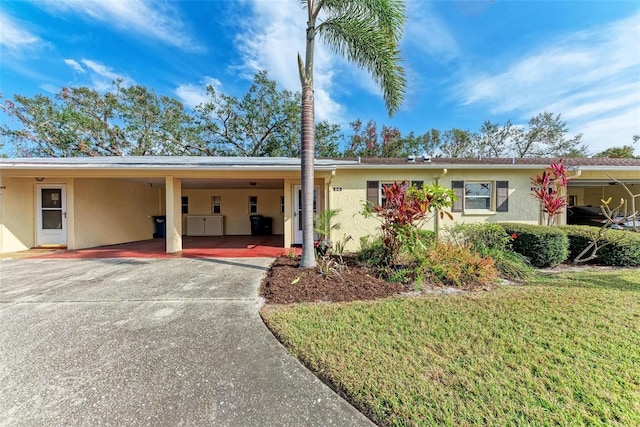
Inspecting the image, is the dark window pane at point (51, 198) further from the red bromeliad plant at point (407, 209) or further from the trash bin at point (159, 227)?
the red bromeliad plant at point (407, 209)

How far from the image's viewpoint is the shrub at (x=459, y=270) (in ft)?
15.8

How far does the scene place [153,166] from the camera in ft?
24.4

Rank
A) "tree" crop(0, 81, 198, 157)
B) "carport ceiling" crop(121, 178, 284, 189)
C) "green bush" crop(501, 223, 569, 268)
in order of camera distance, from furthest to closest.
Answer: "tree" crop(0, 81, 198, 157), "carport ceiling" crop(121, 178, 284, 189), "green bush" crop(501, 223, 569, 268)

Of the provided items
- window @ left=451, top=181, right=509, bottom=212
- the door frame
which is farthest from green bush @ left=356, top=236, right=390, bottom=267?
window @ left=451, top=181, right=509, bottom=212

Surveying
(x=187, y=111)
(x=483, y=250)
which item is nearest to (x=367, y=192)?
(x=483, y=250)

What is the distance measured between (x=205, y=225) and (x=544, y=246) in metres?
13.1

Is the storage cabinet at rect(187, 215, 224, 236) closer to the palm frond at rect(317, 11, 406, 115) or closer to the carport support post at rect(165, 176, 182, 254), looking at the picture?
the carport support post at rect(165, 176, 182, 254)

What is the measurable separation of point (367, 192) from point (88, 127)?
2121 cm

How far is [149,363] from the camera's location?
2.46 meters

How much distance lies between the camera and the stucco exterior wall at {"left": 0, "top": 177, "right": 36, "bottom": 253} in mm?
7678

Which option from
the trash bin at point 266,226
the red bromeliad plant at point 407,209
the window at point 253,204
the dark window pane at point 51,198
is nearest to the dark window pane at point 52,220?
the dark window pane at point 51,198

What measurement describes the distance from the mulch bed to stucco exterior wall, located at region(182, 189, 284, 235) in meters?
7.68

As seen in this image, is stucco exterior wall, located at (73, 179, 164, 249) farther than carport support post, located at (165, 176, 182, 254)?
Yes

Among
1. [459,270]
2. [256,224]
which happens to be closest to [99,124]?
[256,224]
